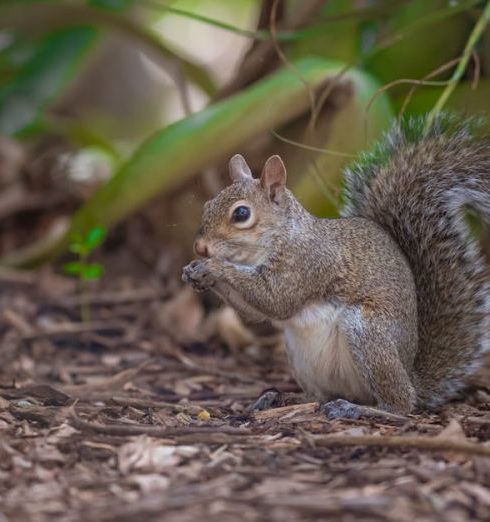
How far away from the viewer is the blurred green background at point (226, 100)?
3721 mm

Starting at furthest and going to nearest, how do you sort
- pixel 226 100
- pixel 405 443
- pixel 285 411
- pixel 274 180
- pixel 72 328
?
pixel 72 328 < pixel 226 100 < pixel 274 180 < pixel 285 411 < pixel 405 443

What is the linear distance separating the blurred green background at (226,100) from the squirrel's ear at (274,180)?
8.1 inches

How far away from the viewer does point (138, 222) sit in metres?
5.01

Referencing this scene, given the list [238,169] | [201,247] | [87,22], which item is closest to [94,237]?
[238,169]

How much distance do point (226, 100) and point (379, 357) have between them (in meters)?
1.63

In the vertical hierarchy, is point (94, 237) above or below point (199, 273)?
above

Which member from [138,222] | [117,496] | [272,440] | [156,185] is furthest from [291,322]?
[138,222]

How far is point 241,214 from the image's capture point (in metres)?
2.85

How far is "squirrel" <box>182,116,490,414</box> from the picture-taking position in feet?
9.27

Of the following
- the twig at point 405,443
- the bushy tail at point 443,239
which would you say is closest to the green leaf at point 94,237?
the bushy tail at point 443,239

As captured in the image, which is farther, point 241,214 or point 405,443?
point 241,214

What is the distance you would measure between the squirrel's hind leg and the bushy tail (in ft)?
0.66

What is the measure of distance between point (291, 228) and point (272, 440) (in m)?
0.74

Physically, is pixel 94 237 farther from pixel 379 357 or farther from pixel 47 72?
pixel 47 72
